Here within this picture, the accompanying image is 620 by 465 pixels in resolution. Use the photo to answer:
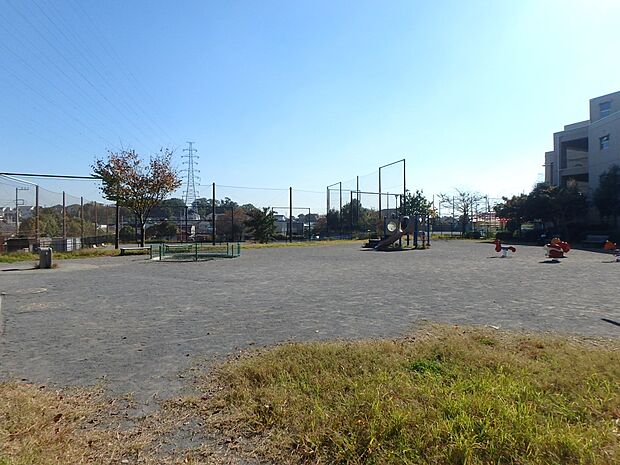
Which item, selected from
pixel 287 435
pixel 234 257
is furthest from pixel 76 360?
pixel 234 257

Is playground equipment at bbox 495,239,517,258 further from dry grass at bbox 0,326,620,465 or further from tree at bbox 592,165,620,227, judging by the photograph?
dry grass at bbox 0,326,620,465

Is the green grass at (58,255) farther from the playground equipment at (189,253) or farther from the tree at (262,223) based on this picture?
the tree at (262,223)

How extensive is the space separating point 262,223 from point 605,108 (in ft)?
113

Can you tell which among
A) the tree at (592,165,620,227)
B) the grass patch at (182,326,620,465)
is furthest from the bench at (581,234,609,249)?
the grass patch at (182,326,620,465)

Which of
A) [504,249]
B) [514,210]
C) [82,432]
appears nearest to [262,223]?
[504,249]

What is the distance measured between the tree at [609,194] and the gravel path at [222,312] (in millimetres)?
22146

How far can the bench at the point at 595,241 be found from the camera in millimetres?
27222

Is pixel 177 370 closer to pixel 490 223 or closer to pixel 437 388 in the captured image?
pixel 437 388

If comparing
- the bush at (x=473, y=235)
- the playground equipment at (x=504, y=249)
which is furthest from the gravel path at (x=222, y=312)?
the bush at (x=473, y=235)

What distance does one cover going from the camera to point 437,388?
10.2 ft

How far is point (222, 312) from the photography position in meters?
6.70

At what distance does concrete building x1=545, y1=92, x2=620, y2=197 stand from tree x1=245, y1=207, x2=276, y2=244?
81.7 feet

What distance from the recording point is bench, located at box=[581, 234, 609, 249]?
27.2 meters

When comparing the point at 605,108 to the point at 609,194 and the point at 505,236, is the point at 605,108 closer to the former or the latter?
the point at 609,194
